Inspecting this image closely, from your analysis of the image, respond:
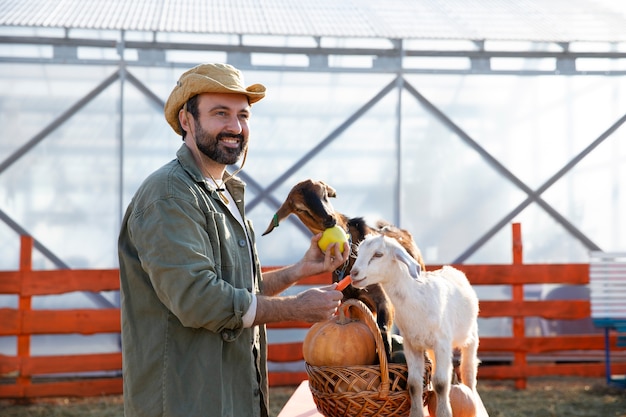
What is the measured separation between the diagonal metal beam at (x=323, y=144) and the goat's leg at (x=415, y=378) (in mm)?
4536

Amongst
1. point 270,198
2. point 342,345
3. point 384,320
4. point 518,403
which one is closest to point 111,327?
point 270,198

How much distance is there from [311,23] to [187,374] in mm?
5495

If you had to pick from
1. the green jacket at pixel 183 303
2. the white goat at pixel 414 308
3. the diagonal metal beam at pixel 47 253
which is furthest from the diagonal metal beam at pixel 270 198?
the green jacket at pixel 183 303

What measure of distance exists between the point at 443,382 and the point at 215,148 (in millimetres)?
1108

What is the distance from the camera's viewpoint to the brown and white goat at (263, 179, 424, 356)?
2.77 m

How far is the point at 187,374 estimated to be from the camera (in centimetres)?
211

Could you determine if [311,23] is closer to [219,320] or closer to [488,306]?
[488,306]

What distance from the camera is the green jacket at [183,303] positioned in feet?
6.63

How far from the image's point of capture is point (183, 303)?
2.00m

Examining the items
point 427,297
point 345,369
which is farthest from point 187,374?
point 427,297

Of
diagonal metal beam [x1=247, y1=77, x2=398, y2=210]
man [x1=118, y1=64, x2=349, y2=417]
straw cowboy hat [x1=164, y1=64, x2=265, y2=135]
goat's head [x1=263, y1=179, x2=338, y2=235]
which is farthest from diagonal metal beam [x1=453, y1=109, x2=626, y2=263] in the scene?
straw cowboy hat [x1=164, y1=64, x2=265, y2=135]

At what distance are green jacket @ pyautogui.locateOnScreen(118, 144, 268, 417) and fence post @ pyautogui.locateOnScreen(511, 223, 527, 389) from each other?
182 inches

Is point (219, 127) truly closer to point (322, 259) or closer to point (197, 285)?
point (197, 285)

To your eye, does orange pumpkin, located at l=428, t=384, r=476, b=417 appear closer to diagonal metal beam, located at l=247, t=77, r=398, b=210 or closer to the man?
the man
